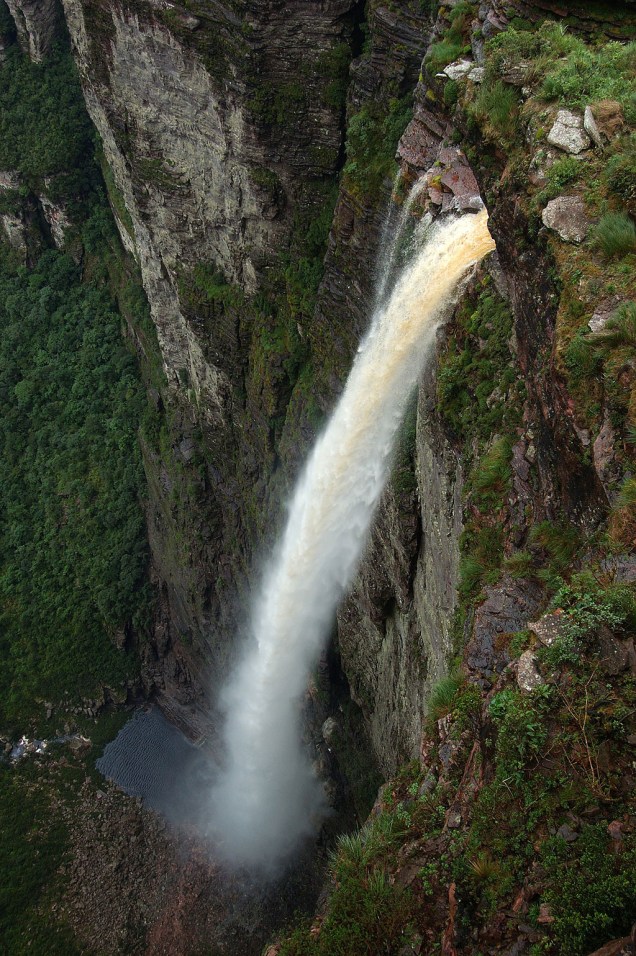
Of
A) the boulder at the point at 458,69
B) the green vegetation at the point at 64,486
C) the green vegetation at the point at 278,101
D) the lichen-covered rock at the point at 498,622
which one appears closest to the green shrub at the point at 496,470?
the lichen-covered rock at the point at 498,622

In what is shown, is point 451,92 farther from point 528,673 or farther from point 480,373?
point 528,673

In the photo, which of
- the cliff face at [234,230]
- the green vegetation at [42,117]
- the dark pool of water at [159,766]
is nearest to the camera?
the cliff face at [234,230]

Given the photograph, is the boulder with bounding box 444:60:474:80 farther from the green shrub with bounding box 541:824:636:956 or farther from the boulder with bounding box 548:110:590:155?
the green shrub with bounding box 541:824:636:956

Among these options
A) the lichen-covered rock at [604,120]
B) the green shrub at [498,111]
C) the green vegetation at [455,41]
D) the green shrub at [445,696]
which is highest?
the green vegetation at [455,41]

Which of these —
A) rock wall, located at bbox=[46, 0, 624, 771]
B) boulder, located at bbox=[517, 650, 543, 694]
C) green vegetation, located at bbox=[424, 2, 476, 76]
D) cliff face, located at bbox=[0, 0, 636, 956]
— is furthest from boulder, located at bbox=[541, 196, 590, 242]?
green vegetation, located at bbox=[424, 2, 476, 76]

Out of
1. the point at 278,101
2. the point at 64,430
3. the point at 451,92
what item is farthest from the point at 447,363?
the point at 64,430

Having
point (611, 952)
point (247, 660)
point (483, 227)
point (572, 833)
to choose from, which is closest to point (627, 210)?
point (483, 227)

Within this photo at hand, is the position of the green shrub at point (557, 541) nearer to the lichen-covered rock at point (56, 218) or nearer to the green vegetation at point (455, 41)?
the green vegetation at point (455, 41)
